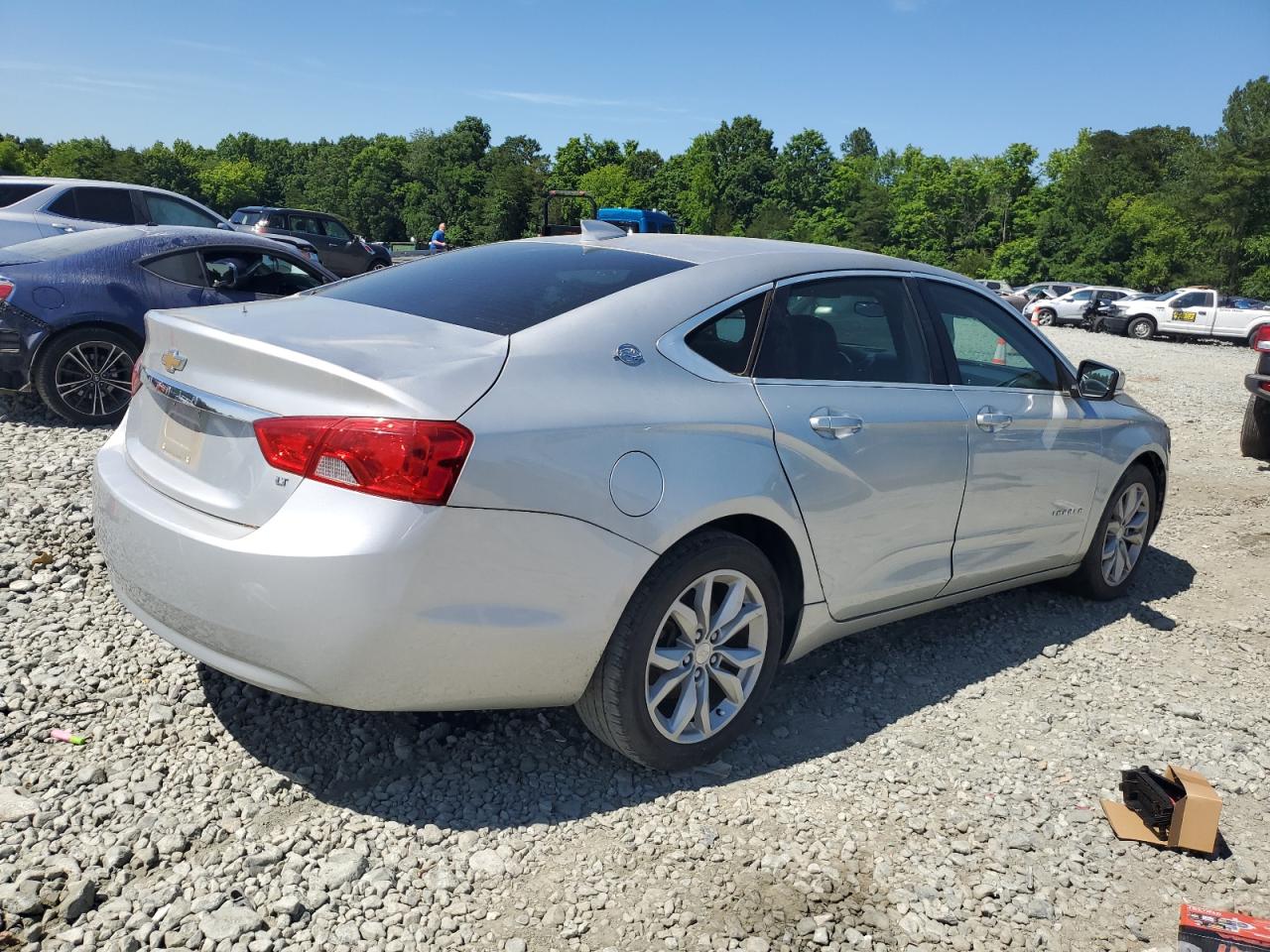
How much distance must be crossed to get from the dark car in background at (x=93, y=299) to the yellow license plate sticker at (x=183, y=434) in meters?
4.11

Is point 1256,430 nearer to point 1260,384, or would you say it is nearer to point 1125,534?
point 1260,384

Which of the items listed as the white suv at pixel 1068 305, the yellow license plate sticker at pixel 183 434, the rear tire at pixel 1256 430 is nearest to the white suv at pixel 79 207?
the yellow license plate sticker at pixel 183 434

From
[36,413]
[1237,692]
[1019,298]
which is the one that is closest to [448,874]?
[1237,692]

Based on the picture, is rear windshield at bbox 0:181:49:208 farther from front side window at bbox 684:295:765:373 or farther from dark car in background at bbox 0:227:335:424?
front side window at bbox 684:295:765:373

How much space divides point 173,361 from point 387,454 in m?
0.98

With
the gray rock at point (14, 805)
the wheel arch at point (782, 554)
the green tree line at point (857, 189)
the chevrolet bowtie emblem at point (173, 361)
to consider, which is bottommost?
the gray rock at point (14, 805)

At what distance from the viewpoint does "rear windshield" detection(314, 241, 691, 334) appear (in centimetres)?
308

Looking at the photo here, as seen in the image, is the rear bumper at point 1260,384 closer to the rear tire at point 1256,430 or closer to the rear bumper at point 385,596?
the rear tire at point 1256,430

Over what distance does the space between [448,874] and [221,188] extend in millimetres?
142344

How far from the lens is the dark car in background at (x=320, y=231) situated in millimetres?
22562

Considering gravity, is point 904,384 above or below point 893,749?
above

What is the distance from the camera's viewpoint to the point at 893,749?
3.54 m

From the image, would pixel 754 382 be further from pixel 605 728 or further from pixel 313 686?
pixel 313 686

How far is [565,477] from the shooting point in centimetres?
265
